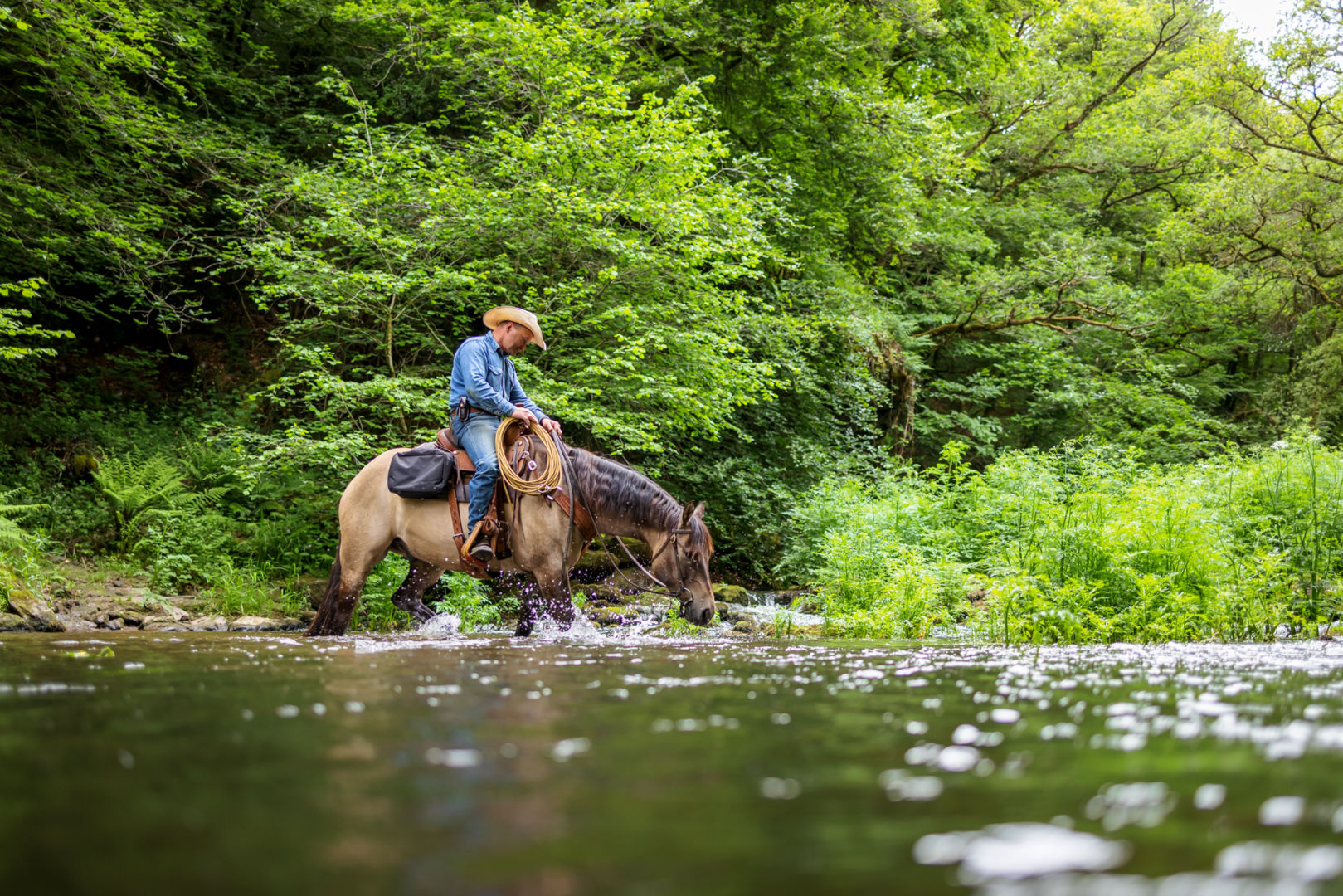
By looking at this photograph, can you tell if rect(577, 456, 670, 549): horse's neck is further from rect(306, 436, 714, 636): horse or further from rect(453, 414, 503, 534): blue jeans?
rect(453, 414, 503, 534): blue jeans

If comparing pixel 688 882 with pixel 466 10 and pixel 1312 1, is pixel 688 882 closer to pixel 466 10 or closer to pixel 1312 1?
pixel 466 10

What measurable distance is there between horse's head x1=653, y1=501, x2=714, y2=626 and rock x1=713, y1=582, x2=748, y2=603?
578 centimetres

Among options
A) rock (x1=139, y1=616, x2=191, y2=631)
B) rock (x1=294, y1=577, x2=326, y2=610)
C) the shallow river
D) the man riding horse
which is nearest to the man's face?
the man riding horse

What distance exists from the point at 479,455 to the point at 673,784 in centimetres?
560

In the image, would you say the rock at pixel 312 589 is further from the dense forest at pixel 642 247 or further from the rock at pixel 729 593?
the rock at pixel 729 593

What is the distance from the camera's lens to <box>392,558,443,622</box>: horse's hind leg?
8.25 meters

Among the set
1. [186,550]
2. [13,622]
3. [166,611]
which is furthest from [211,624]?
[186,550]

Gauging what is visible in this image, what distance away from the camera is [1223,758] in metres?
2.05

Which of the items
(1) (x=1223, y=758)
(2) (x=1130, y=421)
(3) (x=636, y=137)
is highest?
(3) (x=636, y=137)

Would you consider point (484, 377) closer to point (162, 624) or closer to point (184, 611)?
point (162, 624)

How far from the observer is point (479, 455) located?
23.6 feet

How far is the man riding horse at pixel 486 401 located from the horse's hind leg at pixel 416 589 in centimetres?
122

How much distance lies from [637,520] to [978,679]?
4132 millimetres

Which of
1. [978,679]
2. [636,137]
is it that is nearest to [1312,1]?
[636,137]
